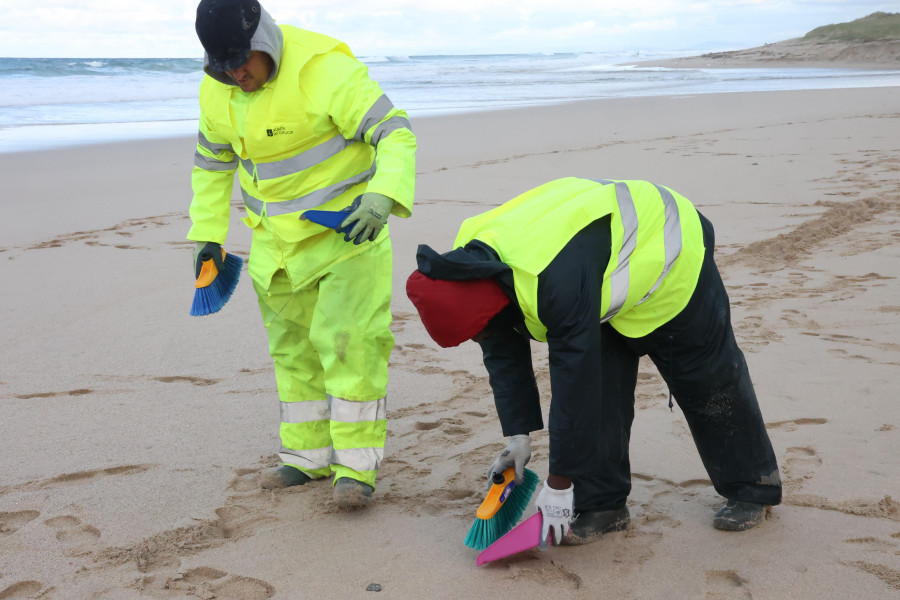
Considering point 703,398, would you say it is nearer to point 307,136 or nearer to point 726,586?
point 726,586

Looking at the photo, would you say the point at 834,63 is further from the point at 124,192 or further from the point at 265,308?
the point at 265,308

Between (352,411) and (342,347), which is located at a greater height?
(342,347)

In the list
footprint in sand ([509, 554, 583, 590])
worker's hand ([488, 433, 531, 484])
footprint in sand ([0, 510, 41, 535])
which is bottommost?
footprint in sand ([509, 554, 583, 590])

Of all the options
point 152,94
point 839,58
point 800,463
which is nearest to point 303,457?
point 800,463

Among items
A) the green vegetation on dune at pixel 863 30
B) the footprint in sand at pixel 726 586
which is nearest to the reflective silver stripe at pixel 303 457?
the footprint in sand at pixel 726 586

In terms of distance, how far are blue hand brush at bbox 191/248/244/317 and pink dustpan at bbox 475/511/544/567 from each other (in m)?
1.26

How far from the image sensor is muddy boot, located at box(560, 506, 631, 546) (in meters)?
2.41

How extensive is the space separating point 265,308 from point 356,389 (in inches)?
17.3

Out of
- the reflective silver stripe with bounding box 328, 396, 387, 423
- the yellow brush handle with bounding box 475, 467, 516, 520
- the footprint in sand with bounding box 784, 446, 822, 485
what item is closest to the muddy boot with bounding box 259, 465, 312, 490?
the reflective silver stripe with bounding box 328, 396, 387, 423

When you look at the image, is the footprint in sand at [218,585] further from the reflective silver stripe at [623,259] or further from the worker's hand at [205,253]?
the reflective silver stripe at [623,259]

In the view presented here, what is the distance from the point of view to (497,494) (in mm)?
2334

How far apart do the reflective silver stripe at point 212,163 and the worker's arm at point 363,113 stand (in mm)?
468

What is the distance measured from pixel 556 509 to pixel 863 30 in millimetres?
53563

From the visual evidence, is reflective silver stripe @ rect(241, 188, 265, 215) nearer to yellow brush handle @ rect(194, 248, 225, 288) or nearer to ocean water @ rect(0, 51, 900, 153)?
yellow brush handle @ rect(194, 248, 225, 288)
